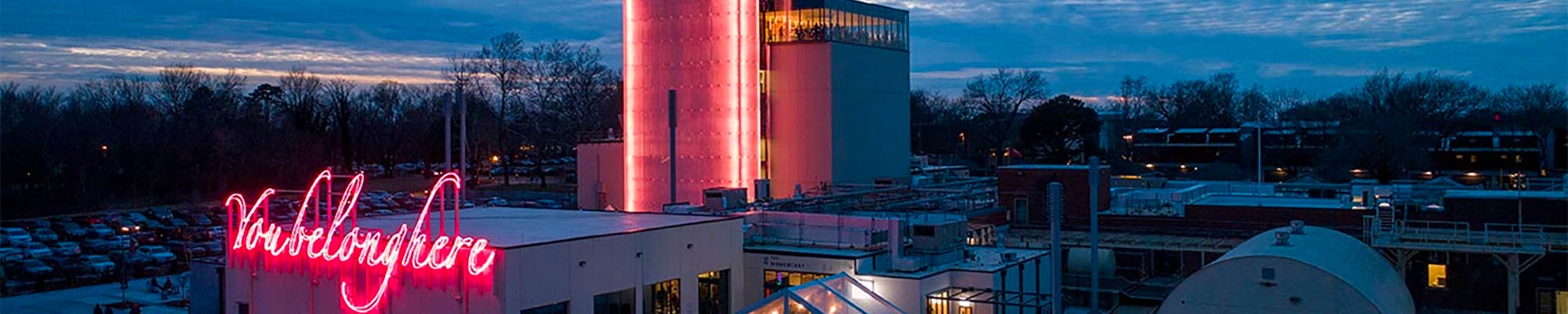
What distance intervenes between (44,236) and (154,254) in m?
10.5

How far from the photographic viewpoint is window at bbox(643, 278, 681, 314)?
76.2 feet

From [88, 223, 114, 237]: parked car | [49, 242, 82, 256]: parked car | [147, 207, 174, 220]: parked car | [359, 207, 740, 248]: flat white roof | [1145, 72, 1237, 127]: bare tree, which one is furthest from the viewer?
[1145, 72, 1237, 127]: bare tree

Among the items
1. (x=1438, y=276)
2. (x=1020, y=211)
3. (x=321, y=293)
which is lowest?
(x=1438, y=276)

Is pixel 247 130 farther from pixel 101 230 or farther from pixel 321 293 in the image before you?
pixel 321 293

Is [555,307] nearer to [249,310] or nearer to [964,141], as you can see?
[249,310]

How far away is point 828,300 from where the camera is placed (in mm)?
23516

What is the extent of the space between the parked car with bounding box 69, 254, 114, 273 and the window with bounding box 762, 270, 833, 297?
3527cm

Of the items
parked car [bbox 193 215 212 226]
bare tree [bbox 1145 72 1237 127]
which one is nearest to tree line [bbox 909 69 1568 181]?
bare tree [bbox 1145 72 1237 127]

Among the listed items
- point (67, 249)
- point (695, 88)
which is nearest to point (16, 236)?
point (67, 249)

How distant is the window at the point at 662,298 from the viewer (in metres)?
23.2

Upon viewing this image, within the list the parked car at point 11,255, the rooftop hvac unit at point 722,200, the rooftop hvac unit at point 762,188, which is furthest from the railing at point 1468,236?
the parked car at point 11,255

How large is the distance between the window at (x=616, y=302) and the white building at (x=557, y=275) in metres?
0.02

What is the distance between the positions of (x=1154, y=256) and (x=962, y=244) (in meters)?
9.36

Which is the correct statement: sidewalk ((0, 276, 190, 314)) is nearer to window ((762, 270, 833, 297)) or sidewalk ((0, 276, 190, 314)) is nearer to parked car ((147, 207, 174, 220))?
window ((762, 270, 833, 297))
